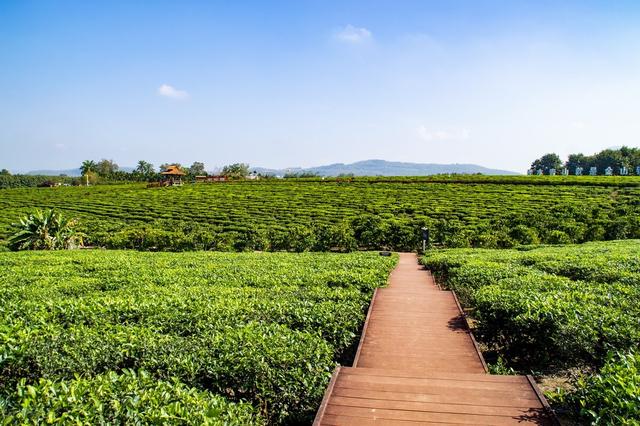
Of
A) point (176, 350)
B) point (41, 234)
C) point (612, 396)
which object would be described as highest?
point (612, 396)

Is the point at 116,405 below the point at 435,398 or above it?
above

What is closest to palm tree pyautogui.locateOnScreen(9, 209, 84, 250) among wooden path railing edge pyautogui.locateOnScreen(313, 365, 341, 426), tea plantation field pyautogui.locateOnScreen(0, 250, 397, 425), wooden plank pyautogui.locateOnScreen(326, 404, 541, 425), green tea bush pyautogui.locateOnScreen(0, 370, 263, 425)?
tea plantation field pyautogui.locateOnScreen(0, 250, 397, 425)

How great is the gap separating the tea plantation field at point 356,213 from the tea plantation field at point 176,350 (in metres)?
14.4

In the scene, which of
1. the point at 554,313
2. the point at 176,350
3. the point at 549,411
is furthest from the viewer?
the point at 554,313

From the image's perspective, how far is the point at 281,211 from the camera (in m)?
35.5

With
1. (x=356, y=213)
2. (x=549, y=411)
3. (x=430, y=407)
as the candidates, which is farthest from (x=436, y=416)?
(x=356, y=213)

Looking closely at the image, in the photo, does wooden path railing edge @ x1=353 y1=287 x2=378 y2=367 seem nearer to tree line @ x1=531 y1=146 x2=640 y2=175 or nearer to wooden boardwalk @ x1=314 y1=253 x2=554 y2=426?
wooden boardwalk @ x1=314 y1=253 x2=554 y2=426

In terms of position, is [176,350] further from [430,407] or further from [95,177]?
[95,177]

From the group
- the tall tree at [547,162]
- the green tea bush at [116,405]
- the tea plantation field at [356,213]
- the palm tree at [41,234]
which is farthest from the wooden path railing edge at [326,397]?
the tall tree at [547,162]

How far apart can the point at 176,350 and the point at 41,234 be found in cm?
2027

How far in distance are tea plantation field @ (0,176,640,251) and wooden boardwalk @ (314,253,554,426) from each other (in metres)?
15.7

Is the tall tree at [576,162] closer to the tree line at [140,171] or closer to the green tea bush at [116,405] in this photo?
the tree line at [140,171]

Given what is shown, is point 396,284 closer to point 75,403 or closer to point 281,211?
point 75,403

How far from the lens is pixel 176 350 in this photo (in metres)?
4.76
